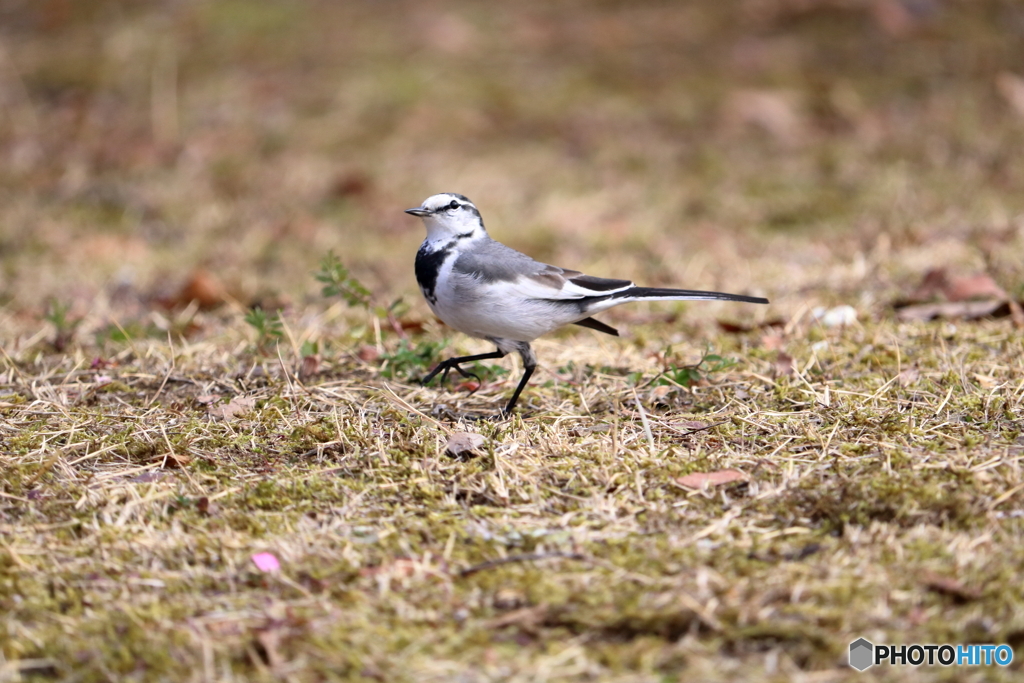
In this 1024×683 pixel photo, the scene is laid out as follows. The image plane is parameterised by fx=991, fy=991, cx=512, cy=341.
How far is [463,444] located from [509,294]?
2.57 ft

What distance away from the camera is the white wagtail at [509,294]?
388 cm

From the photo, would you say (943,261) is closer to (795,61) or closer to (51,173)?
(795,61)

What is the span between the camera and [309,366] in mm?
4301

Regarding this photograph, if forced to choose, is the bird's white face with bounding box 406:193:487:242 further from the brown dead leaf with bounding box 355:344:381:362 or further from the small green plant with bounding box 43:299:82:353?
the small green plant with bounding box 43:299:82:353

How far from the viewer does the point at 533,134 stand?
9562 millimetres

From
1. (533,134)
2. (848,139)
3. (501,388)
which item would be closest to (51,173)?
(533,134)

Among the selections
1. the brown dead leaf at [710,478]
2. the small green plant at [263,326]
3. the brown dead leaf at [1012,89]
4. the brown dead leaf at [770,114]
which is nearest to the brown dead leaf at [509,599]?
the brown dead leaf at [710,478]

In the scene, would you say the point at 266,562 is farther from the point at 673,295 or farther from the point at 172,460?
the point at 673,295

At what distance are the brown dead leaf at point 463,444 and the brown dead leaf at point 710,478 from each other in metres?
0.68

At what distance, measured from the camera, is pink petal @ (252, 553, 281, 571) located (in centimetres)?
271

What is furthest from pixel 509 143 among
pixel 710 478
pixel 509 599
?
pixel 509 599

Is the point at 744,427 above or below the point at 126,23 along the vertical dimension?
below

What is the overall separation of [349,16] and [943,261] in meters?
8.19

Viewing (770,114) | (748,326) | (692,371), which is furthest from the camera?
(770,114)
